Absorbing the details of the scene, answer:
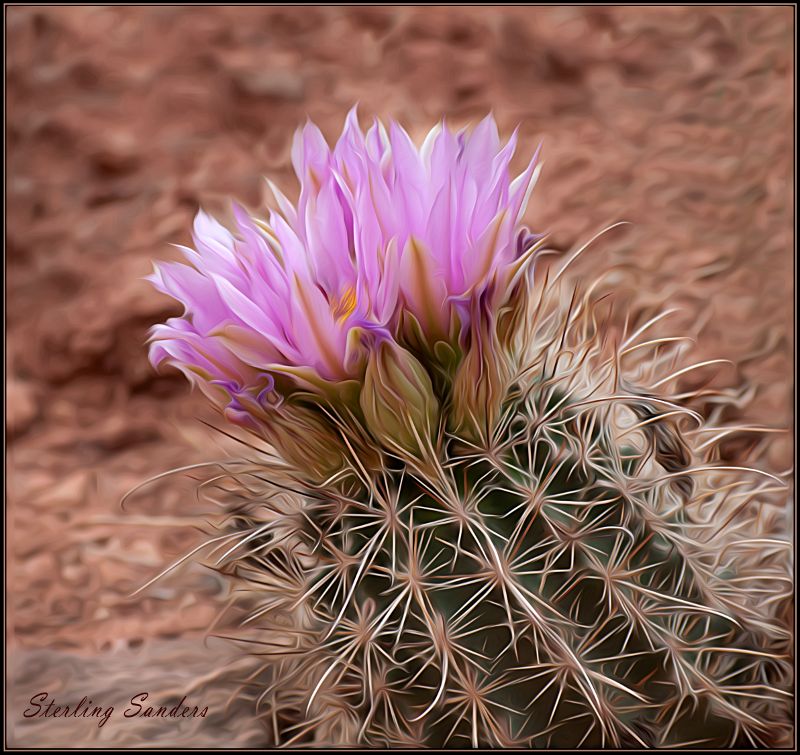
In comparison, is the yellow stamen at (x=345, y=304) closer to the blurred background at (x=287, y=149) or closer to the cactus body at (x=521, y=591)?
the cactus body at (x=521, y=591)

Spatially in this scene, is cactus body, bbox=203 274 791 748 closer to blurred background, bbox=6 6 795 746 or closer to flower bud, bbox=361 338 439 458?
flower bud, bbox=361 338 439 458

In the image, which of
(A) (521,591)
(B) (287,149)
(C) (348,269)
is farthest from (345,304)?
(B) (287,149)

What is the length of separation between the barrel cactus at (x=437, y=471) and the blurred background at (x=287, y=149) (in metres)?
0.73

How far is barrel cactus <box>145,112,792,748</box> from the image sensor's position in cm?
35

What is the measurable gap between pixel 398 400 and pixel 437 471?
37 millimetres

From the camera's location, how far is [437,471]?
1.17 feet

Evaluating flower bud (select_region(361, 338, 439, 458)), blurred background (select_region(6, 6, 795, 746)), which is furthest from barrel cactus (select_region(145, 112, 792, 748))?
blurred background (select_region(6, 6, 795, 746))

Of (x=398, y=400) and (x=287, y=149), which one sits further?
(x=287, y=149)

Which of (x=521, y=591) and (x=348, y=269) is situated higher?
(x=348, y=269)

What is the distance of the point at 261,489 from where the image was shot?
428mm

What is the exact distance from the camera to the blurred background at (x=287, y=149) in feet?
3.64

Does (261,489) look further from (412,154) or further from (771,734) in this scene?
(771,734)

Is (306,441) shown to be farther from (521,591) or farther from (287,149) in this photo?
(287,149)

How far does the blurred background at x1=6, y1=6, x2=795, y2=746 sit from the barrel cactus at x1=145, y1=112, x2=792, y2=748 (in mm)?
731
